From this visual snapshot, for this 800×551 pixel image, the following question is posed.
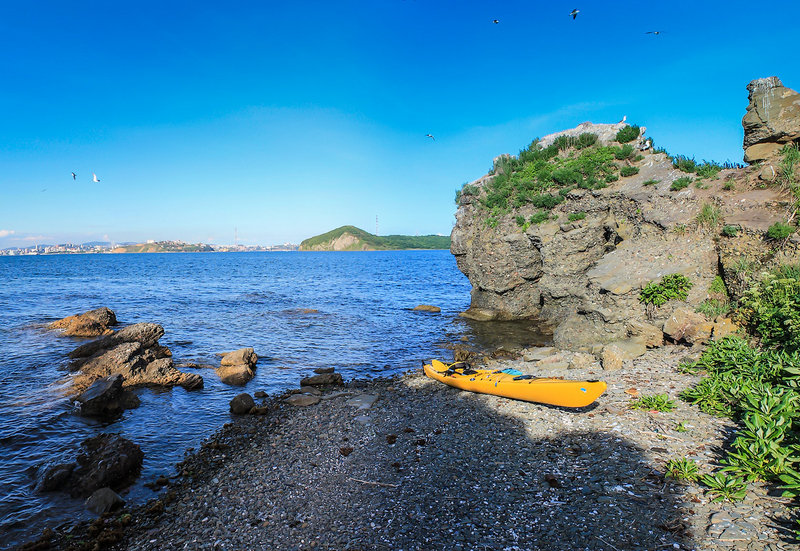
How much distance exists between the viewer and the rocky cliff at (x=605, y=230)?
16.1 meters

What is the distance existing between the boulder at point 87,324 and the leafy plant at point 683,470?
29.8 m

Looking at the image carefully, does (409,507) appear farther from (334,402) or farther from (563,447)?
(334,402)

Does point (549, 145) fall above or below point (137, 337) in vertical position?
above

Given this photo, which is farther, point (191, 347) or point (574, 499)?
point (191, 347)

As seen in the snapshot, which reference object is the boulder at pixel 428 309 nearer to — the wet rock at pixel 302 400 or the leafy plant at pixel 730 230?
the wet rock at pixel 302 400

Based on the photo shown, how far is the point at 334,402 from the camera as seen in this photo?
48.4 feet

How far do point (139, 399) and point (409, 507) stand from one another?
1281 centimetres

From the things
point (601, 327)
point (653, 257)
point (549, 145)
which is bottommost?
point (601, 327)

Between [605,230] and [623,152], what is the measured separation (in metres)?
5.60

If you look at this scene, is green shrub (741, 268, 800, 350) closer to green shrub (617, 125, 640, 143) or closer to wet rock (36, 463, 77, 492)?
green shrub (617, 125, 640, 143)

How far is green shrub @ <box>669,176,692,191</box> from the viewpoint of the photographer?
64.1 ft

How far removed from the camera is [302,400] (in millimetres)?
14945

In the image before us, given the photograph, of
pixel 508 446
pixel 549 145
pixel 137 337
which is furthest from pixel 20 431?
pixel 549 145

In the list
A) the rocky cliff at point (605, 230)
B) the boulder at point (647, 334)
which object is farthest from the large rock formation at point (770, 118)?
the boulder at point (647, 334)
